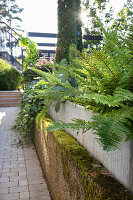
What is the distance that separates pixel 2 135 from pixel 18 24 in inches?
852

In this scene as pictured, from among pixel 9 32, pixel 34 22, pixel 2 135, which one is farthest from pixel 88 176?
pixel 34 22

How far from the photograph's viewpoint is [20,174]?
2975 mm

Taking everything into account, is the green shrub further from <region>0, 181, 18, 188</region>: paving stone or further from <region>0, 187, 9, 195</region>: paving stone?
<region>0, 187, 9, 195</region>: paving stone

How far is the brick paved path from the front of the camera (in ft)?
8.08

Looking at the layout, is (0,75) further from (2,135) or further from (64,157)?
(64,157)


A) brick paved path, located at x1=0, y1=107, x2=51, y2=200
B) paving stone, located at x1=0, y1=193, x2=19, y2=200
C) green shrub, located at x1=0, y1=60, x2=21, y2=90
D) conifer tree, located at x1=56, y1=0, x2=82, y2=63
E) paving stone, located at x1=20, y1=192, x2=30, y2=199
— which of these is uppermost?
conifer tree, located at x1=56, y1=0, x2=82, y2=63

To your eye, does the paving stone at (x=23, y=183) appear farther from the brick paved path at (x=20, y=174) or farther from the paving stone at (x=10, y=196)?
the paving stone at (x=10, y=196)

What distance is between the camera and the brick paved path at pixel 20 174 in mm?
2463

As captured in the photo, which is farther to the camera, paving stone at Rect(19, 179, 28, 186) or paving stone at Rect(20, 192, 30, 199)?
paving stone at Rect(19, 179, 28, 186)

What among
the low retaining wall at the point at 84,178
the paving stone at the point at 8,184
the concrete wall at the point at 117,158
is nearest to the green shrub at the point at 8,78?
the paving stone at the point at 8,184

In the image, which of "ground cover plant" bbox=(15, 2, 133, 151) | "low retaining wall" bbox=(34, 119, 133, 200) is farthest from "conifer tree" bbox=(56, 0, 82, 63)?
"ground cover plant" bbox=(15, 2, 133, 151)

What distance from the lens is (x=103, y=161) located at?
1243 millimetres

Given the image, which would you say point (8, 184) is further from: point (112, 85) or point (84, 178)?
point (112, 85)

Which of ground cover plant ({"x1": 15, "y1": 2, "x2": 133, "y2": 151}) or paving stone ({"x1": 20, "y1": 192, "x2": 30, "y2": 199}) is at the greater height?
ground cover plant ({"x1": 15, "y1": 2, "x2": 133, "y2": 151})
